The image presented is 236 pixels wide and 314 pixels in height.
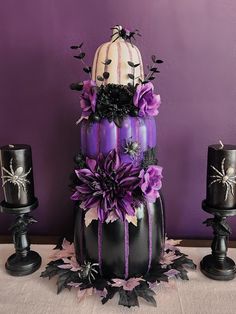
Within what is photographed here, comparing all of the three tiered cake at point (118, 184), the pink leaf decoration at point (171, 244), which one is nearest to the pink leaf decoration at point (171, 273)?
the three tiered cake at point (118, 184)

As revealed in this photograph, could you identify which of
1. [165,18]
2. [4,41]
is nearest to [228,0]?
[165,18]

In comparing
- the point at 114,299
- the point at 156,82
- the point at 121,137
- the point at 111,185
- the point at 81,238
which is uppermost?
the point at 156,82

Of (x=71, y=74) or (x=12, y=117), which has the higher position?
(x=71, y=74)

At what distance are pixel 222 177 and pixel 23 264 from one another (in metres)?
0.52

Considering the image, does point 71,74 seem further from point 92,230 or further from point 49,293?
point 49,293

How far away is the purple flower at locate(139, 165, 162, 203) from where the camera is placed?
2.18ft

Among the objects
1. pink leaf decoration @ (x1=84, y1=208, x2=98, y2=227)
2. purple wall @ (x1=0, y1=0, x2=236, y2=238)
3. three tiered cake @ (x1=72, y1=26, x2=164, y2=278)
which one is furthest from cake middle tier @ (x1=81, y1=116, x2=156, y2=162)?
purple wall @ (x1=0, y1=0, x2=236, y2=238)

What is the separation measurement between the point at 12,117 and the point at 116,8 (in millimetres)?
421

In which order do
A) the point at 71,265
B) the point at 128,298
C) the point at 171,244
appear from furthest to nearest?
the point at 171,244 < the point at 71,265 < the point at 128,298

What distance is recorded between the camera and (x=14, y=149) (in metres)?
0.75

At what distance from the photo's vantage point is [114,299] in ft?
2.23

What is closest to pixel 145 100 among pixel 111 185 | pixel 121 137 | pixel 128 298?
pixel 121 137

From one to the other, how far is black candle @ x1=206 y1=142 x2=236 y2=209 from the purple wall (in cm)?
17

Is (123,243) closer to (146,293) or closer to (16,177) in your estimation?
(146,293)
